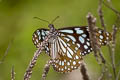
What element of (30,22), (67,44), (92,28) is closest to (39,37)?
(67,44)

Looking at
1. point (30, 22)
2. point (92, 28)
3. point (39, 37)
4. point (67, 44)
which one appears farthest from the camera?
point (30, 22)

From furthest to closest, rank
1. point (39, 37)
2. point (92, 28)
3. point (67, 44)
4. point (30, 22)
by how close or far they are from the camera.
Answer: point (30, 22)
point (67, 44)
point (39, 37)
point (92, 28)

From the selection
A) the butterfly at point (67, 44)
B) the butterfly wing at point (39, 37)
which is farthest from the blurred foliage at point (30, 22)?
the butterfly wing at point (39, 37)

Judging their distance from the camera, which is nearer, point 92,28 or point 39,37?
point 92,28

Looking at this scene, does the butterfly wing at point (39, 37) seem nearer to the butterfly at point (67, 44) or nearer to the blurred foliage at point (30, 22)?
the butterfly at point (67, 44)

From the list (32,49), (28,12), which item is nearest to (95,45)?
(32,49)

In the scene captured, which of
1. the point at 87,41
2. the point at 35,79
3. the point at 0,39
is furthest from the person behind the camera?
the point at 0,39

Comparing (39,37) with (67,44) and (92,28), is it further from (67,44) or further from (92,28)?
(92,28)

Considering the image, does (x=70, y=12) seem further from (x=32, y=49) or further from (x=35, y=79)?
(x=35, y=79)

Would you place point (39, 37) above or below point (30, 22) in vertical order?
below
